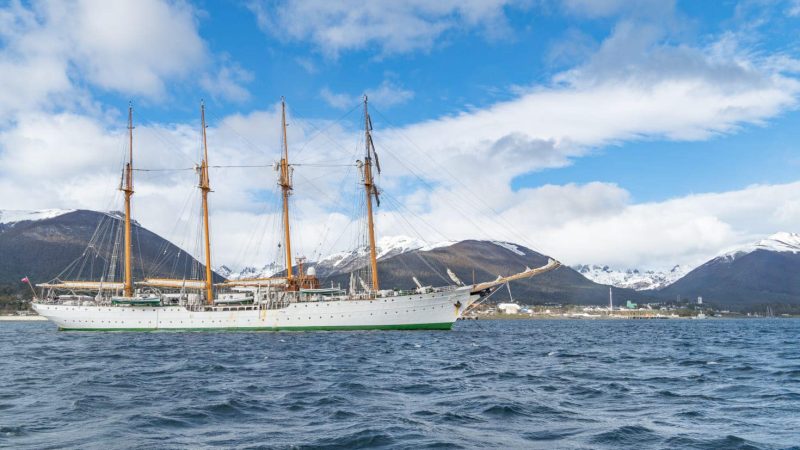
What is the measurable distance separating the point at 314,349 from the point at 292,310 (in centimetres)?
3568

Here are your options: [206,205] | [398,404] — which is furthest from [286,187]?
[398,404]

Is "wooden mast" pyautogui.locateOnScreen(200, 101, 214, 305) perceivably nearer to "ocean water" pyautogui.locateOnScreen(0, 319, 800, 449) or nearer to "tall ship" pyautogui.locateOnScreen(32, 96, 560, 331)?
"tall ship" pyautogui.locateOnScreen(32, 96, 560, 331)

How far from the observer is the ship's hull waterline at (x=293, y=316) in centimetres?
8150

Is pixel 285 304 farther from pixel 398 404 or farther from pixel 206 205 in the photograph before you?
pixel 398 404

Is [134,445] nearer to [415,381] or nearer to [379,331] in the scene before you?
[415,381]

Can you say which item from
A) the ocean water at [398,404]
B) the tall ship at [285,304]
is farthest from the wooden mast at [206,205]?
the ocean water at [398,404]

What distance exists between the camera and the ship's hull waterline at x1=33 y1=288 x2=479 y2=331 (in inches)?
3209

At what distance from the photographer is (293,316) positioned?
84938 millimetres

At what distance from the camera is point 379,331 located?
8181 cm

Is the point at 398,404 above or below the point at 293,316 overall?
below

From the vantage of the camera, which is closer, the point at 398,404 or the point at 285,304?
the point at 398,404

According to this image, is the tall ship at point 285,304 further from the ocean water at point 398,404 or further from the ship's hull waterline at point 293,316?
the ocean water at point 398,404

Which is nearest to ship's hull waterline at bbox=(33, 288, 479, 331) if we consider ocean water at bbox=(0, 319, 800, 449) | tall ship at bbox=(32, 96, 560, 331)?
tall ship at bbox=(32, 96, 560, 331)

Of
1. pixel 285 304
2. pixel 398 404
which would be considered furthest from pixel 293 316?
pixel 398 404
